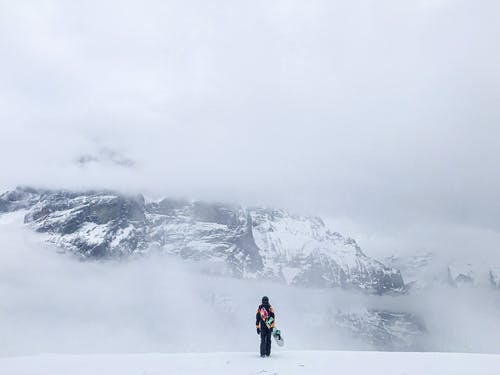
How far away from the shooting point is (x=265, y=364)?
22.9 m

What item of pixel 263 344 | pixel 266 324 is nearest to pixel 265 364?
pixel 263 344

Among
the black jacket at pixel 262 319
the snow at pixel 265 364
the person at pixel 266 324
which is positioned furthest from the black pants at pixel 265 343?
the snow at pixel 265 364

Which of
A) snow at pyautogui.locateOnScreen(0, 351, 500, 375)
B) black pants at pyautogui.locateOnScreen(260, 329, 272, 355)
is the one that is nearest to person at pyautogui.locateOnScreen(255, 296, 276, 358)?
black pants at pyautogui.locateOnScreen(260, 329, 272, 355)

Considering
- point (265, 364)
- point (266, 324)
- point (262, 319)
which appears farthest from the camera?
point (262, 319)

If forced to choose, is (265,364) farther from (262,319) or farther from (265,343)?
(262,319)

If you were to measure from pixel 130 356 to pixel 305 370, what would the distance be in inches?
446

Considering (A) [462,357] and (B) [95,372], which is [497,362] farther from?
(B) [95,372]

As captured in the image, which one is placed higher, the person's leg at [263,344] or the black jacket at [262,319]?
the black jacket at [262,319]

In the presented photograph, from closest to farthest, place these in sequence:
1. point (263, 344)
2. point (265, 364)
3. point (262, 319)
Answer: point (265, 364) < point (263, 344) < point (262, 319)

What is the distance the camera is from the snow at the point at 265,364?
20.7m

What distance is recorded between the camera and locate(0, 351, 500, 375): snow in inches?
817

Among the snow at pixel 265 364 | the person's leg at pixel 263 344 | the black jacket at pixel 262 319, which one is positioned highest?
the black jacket at pixel 262 319

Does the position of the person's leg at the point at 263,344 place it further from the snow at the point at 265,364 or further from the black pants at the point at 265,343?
the snow at the point at 265,364

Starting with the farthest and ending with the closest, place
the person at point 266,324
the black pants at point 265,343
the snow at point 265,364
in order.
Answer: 1. the person at point 266,324
2. the black pants at point 265,343
3. the snow at point 265,364
